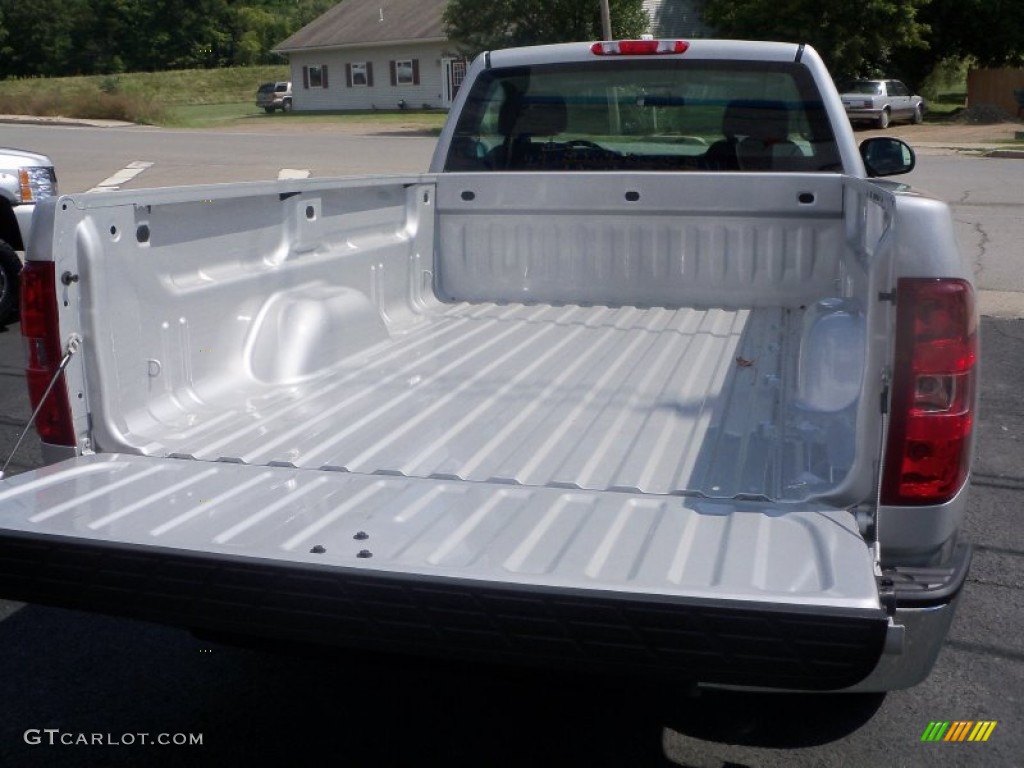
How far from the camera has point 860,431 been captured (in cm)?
263

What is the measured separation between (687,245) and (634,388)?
134 centimetres

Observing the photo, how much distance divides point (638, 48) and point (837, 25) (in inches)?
1291

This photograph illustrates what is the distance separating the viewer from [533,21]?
3300 cm

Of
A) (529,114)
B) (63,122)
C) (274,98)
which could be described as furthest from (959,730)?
(274,98)

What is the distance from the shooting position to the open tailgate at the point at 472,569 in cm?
223

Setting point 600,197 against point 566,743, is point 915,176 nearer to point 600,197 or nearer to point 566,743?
point 600,197

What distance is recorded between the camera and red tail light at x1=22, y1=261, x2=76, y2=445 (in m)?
2.90

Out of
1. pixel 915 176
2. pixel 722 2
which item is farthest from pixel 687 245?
pixel 722 2

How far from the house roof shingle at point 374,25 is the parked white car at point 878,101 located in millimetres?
19158

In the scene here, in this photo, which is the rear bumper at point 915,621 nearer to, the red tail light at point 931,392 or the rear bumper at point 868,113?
the red tail light at point 931,392

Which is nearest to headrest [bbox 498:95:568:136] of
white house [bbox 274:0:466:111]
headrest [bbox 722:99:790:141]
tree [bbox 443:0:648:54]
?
headrest [bbox 722:99:790:141]

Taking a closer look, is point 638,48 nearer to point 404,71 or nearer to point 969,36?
point 969,36

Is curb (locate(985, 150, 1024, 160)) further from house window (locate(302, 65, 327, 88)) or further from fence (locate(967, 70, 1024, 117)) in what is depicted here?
house window (locate(302, 65, 327, 88))

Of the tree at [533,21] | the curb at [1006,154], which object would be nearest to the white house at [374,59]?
the tree at [533,21]
